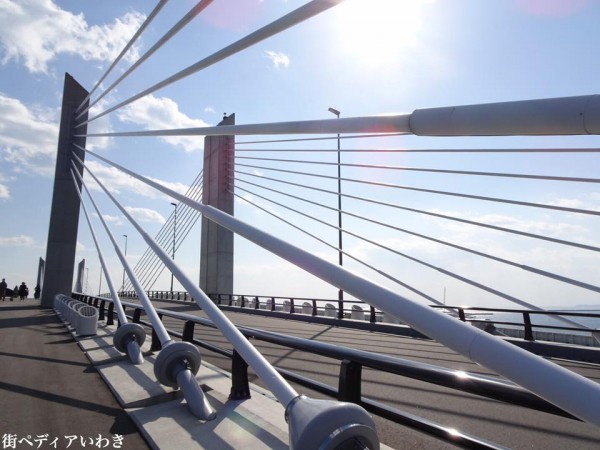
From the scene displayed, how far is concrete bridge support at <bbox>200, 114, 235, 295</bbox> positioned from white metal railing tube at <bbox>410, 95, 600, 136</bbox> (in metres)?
Result: 20.9

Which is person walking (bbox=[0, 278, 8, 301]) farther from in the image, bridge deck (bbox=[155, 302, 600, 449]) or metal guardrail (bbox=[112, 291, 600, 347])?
bridge deck (bbox=[155, 302, 600, 449])

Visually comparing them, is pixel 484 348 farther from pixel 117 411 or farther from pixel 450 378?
pixel 117 411

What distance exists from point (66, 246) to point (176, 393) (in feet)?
65.0

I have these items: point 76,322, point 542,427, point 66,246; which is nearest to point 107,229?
point 76,322

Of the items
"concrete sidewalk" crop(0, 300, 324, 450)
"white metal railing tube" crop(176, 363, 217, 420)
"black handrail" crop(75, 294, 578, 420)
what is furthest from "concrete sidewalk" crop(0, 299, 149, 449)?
"black handrail" crop(75, 294, 578, 420)

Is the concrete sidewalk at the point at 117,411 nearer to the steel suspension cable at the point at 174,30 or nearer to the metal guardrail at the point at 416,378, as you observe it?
the metal guardrail at the point at 416,378

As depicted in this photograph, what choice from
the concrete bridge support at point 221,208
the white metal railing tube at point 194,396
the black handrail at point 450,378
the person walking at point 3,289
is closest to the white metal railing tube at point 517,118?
the black handrail at point 450,378

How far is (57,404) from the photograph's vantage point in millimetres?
5055

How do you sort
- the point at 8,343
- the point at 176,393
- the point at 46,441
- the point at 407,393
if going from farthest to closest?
the point at 8,343 → the point at 407,393 → the point at 176,393 → the point at 46,441

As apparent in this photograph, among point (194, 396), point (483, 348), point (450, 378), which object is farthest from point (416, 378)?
point (194, 396)

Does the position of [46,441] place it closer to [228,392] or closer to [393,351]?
[228,392]

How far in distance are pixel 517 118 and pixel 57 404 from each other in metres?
5.36

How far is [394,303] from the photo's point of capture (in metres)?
2.42

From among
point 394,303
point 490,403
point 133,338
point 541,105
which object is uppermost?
point 541,105
